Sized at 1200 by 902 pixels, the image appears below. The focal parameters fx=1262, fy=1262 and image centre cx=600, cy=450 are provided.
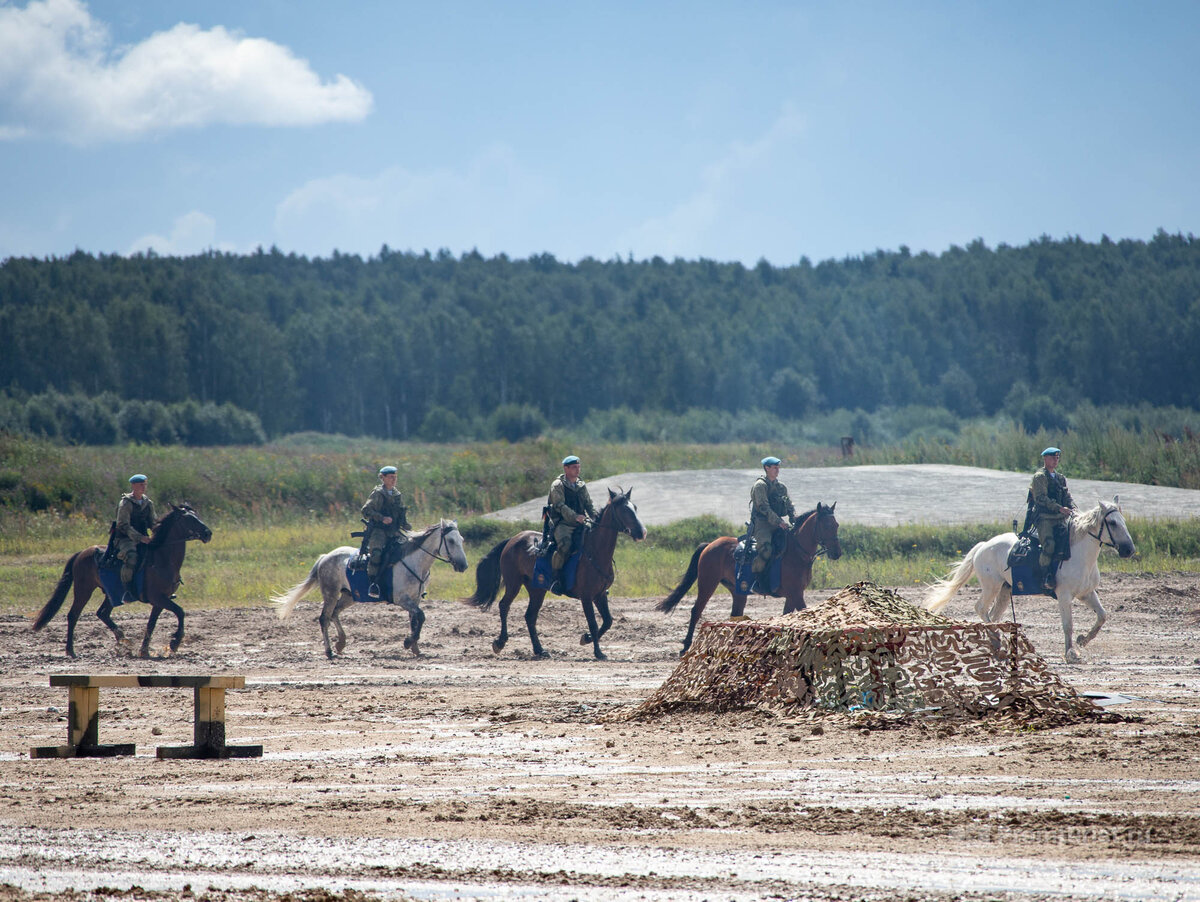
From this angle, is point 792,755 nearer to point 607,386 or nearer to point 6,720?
point 6,720

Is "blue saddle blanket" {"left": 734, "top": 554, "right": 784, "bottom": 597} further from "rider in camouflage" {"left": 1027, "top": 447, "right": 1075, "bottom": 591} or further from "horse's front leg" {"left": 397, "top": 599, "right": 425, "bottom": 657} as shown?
"horse's front leg" {"left": 397, "top": 599, "right": 425, "bottom": 657}

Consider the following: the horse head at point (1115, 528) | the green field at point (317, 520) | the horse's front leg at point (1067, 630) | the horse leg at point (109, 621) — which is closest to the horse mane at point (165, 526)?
the horse leg at point (109, 621)

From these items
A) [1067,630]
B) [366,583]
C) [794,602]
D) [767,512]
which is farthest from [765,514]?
[366,583]

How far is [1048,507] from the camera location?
14117 mm

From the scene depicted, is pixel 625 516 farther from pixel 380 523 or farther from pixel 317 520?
pixel 317 520

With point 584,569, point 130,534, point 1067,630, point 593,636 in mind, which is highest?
point 130,534

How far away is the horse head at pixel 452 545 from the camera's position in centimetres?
1558

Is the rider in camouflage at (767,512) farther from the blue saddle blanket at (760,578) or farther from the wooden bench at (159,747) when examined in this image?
the wooden bench at (159,747)

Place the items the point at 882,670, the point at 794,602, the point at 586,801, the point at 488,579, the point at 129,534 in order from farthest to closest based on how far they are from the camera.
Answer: the point at 488,579 < the point at 129,534 < the point at 794,602 < the point at 882,670 < the point at 586,801

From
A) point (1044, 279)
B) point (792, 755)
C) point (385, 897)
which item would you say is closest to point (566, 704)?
point (792, 755)

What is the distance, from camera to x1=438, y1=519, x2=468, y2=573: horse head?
51.1ft

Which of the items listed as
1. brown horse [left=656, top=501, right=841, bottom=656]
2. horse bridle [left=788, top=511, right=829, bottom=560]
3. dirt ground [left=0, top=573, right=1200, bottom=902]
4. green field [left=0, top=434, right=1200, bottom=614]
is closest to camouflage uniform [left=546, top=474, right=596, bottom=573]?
brown horse [left=656, top=501, right=841, bottom=656]

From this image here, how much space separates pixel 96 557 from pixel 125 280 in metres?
102

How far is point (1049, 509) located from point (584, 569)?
18.0 ft
